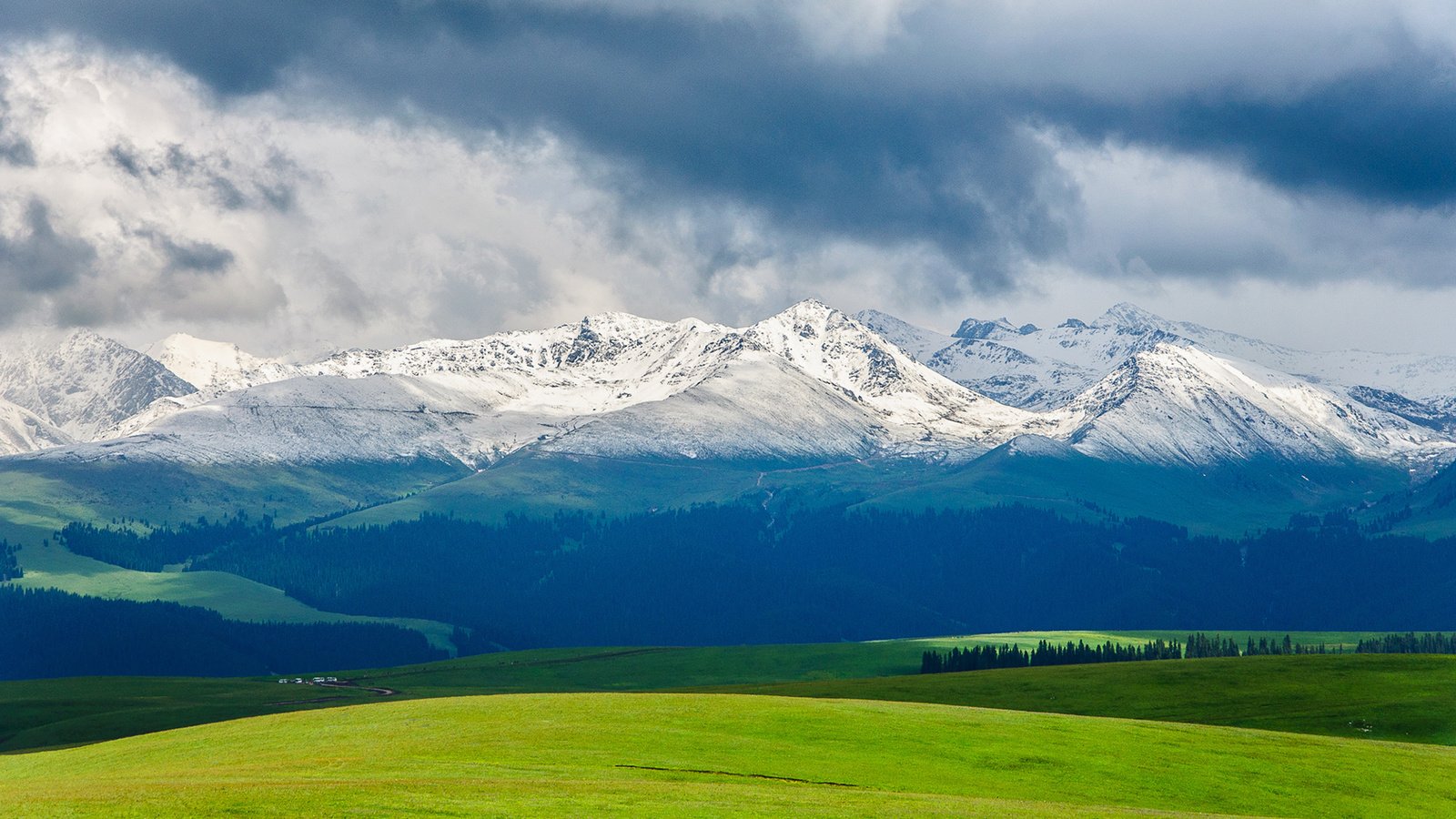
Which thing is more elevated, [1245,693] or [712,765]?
[1245,693]

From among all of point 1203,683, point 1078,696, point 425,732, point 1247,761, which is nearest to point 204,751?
point 425,732

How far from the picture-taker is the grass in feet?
220

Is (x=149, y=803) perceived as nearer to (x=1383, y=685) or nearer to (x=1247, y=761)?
(x=1247, y=761)

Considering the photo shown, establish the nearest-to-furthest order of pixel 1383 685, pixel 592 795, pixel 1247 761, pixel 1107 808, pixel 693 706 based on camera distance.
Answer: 1. pixel 592 795
2. pixel 1107 808
3. pixel 1247 761
4. pixel 693 706
5. pixel 1383 685

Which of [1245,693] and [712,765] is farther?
[1245,693]

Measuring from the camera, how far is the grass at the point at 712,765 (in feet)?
220

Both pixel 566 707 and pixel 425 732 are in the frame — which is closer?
pixel 425 732

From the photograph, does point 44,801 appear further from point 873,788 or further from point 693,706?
point 693,706

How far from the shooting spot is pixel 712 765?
86.2 m

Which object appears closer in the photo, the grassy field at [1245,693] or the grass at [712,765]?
the grass at [712,765]

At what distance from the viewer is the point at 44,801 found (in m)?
64.0

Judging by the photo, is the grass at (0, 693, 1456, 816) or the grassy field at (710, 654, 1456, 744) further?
the grassy field at (710, 654, 1456, 744)

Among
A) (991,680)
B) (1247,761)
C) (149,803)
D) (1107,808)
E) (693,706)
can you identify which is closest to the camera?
(149,803)

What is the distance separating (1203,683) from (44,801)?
407ft
